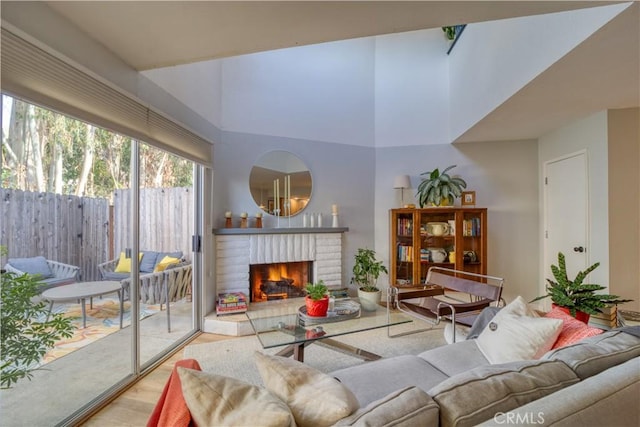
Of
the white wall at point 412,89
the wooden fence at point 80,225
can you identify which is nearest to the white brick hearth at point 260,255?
the wooden fence at point 80,225

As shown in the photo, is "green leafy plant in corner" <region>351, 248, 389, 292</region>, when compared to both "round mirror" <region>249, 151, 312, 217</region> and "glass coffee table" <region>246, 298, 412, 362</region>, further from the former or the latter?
"glass coffee table" <region>246, 298, 412, 362</region>

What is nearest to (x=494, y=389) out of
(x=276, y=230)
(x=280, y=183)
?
(x=276, y=230)

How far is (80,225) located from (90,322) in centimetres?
71

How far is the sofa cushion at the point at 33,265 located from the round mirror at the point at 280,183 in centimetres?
222

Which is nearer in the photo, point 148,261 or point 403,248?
point 148,261

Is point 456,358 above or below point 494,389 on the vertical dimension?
below

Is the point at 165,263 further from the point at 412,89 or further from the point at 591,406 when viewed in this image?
the point at 412,89

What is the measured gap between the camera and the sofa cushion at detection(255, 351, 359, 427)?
0.79m

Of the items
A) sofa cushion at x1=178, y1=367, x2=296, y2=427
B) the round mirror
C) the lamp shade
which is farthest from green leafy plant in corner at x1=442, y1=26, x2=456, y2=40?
sofa cushion at x1=178, y1=367, x2=296, y2=427

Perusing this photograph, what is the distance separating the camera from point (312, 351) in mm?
2682

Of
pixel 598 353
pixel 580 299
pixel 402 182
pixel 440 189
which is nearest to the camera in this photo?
pixel 598 353

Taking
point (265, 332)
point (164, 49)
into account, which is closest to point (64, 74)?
point (164, 49)

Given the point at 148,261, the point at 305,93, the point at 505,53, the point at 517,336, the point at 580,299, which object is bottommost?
the point at 517,336

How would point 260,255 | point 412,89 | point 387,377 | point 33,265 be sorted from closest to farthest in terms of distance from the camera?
point 387,377 → point 33,265 → point 260,255 → point 412,89
